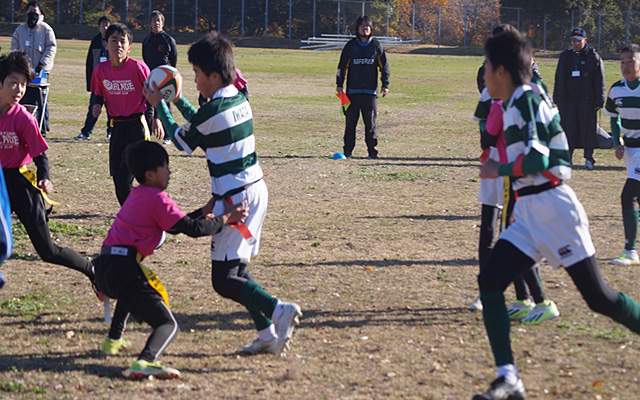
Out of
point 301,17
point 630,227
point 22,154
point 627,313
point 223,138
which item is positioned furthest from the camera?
point 301,17

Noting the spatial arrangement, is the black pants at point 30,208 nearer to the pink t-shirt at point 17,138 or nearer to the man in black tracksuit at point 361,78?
the pink t-shirt at point 17,138

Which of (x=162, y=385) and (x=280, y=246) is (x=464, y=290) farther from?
(x=162, y=385)

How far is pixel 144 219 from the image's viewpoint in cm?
496

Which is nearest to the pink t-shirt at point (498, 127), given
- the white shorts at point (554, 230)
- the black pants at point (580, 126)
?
the white shorts at point (554, 230)

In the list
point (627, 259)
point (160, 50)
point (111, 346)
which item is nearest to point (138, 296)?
point (111, 346)

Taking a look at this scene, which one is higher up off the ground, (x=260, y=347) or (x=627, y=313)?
(x=627, y=313)

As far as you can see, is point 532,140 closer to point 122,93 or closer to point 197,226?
point 197,226

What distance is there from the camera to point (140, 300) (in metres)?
4.95

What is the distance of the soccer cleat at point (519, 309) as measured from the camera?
605 cm

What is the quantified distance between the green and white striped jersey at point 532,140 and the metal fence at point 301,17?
57271 millimetres

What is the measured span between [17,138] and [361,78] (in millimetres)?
9260

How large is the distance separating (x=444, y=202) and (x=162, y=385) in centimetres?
675

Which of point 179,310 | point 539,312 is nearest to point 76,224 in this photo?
point 179,310

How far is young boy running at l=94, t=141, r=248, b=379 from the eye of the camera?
16.0 ft
